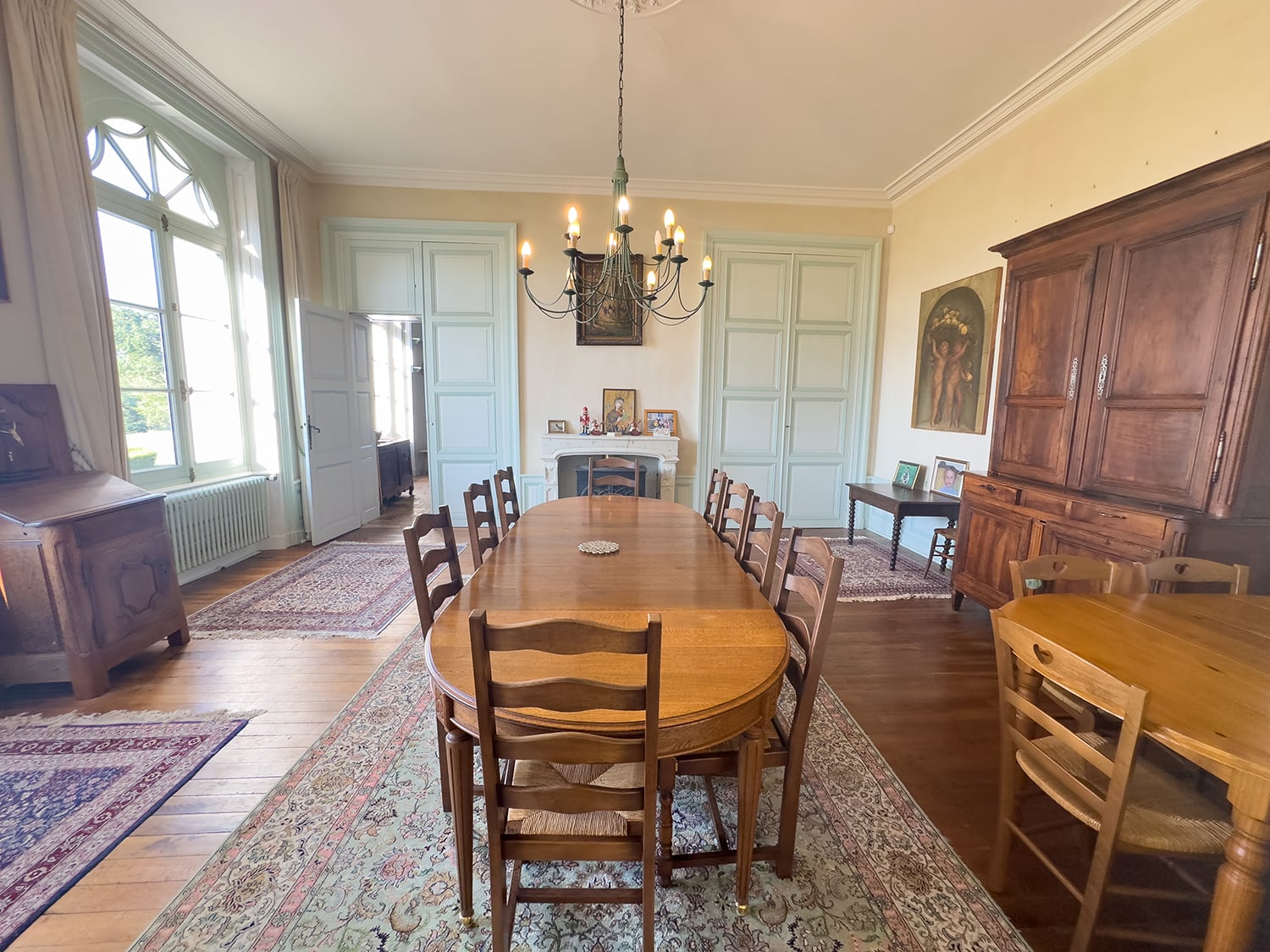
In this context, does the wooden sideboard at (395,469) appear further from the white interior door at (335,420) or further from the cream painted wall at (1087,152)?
the cream painted wall at (1087,152)

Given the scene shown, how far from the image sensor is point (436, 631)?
1.32m

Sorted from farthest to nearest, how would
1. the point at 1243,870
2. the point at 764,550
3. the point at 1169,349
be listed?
1. the point at 1169,349
2. the point at 764,550
3. the point at 1243,870

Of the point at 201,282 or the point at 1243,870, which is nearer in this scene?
the point at 1243,870

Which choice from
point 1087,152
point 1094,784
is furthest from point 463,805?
point 1087,152

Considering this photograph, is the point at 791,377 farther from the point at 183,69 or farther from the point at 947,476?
the point at 183,69

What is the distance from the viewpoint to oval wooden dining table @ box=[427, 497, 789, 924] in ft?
3.45

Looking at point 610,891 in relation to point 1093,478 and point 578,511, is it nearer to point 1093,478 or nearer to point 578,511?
point 578,511

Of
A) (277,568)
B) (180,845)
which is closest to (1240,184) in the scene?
(180,845)

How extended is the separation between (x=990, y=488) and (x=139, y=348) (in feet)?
18.1

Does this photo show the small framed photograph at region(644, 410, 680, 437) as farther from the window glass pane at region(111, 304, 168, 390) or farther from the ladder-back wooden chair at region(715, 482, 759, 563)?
the window glass pane at region(111, 304, 168, 390)

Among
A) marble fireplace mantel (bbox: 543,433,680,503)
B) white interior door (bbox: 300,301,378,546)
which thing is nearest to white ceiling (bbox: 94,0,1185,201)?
white interior door (bbox: 300,301,378,546)

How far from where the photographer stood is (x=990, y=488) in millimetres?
3006

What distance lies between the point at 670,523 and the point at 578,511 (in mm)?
539

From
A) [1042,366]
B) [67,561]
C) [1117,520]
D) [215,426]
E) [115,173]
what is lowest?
[67,561]
